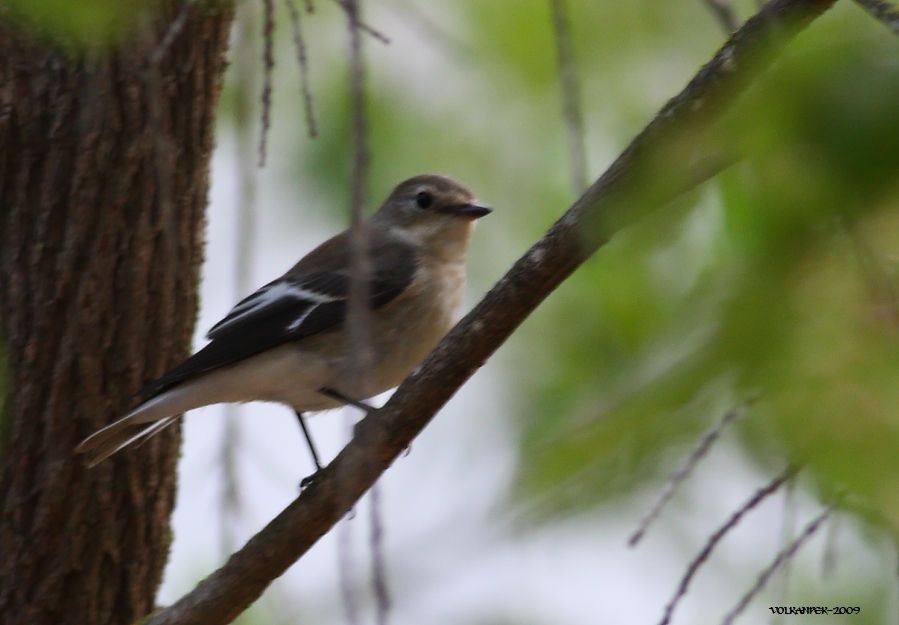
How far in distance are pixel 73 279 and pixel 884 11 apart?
2906mm

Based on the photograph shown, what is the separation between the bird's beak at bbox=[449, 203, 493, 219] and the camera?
461 cm

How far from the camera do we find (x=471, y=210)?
15.3 feet

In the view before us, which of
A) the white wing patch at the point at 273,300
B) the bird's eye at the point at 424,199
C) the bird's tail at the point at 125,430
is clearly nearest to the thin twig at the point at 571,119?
the bird's tail at the point at 125,430

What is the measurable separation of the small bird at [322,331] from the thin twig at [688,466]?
2093 millimetres

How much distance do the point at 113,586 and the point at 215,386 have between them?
2.43 feet

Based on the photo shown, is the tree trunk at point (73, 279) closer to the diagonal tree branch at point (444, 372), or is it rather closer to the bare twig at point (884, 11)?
the diagonal tree branch at point (444, 372)

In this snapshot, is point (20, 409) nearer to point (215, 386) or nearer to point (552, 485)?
point (215, 386)

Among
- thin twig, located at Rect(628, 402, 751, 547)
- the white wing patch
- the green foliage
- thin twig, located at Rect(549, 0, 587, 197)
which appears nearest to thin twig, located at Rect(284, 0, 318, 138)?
the green foliage

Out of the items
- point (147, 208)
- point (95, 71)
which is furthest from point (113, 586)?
point (95, 71)

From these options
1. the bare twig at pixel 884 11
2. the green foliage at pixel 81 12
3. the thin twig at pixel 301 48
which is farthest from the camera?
the thin twig at pixel 301 48

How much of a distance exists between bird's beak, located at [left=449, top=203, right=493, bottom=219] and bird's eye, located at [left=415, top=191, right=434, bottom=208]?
0.12 m

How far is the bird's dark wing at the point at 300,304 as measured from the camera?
Answer: 13.4 ft

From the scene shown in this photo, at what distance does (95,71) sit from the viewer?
3.47 m

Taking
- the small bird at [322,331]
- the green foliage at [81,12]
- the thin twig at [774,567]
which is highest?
the small bird at [322,331]
